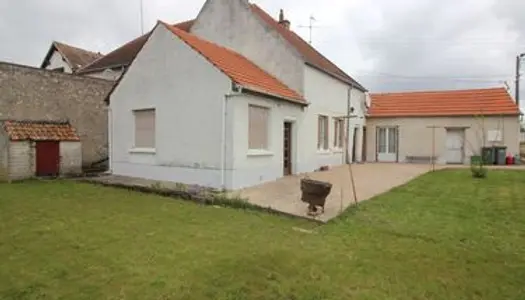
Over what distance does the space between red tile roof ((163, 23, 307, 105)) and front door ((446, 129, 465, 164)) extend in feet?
48.2

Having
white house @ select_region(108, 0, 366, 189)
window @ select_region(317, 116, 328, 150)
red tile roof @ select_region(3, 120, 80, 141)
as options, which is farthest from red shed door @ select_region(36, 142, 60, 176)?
window @ select_region(317, 116, 328, 150)

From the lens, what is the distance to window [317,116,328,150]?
68.5ft

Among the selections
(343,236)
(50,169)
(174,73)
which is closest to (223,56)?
(174,73)

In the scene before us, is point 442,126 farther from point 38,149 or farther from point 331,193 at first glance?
point 38,149

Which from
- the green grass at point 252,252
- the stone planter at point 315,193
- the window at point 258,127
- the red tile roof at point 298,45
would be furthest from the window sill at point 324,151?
the stone planter at point 315,193

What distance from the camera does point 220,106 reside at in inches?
531

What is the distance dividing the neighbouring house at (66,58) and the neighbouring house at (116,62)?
3436 millimetres

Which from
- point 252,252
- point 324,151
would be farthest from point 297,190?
point 324,151

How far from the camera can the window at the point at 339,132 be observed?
23.4m

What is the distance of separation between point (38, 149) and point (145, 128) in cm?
444

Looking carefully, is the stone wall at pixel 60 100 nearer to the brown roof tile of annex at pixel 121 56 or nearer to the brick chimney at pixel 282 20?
the brown roof tile of annex at pixel 121 56

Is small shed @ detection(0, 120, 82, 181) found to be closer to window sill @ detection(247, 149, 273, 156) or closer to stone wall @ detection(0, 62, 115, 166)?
stone wall @ detection(0, 62, 115, 166)

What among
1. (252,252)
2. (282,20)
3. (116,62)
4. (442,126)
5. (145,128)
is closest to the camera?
(252,252)

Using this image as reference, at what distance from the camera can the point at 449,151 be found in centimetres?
2753
